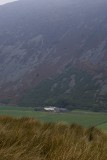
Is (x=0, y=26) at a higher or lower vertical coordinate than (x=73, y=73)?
higher

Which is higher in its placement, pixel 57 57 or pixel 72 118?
pixel 57 57

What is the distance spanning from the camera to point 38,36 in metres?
124

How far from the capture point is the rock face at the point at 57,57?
94.1m

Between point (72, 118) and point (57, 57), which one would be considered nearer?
point (72, 118)

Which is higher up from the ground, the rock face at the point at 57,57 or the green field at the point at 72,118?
the rock face at the point at 57,57

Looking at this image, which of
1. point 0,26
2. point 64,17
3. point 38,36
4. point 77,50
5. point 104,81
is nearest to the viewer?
point 104,81

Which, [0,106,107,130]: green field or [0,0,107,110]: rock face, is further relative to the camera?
[0,0,107,110]: rock face

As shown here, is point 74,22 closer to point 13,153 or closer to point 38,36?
point 38,36

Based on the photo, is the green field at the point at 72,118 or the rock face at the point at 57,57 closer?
the green field at the point at 72,118

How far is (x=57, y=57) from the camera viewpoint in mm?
108250

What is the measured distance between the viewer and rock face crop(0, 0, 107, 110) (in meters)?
94.1

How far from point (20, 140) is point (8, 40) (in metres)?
124

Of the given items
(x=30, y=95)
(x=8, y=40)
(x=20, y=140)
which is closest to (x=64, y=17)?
(x=8, y=40)

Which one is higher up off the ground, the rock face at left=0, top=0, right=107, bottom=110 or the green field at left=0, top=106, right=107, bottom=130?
the rock face at left=0, top=0, right=107, bottom=110
